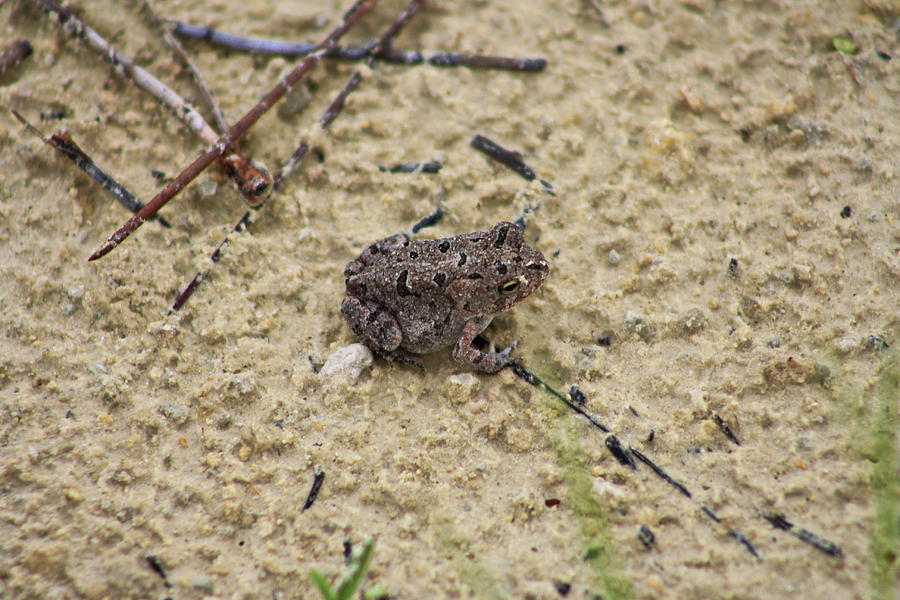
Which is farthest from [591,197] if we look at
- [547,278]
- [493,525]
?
[493,525]

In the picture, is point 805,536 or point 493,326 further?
point 493,326

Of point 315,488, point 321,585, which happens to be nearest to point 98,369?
point 315,488

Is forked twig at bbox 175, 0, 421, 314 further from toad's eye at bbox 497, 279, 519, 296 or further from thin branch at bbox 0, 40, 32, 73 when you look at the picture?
thin branch at bbox 0, 40, 32, 73

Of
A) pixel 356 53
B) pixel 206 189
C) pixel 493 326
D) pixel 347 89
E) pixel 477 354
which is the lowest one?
pixel 493 326

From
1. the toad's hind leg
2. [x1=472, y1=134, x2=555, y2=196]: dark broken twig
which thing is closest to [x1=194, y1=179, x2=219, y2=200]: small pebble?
the toad's hind leg

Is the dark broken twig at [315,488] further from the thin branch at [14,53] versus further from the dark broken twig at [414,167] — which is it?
the thin branch at [14,53]

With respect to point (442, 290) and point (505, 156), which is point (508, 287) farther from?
point (505, 156)

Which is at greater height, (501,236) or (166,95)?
(166,95)
